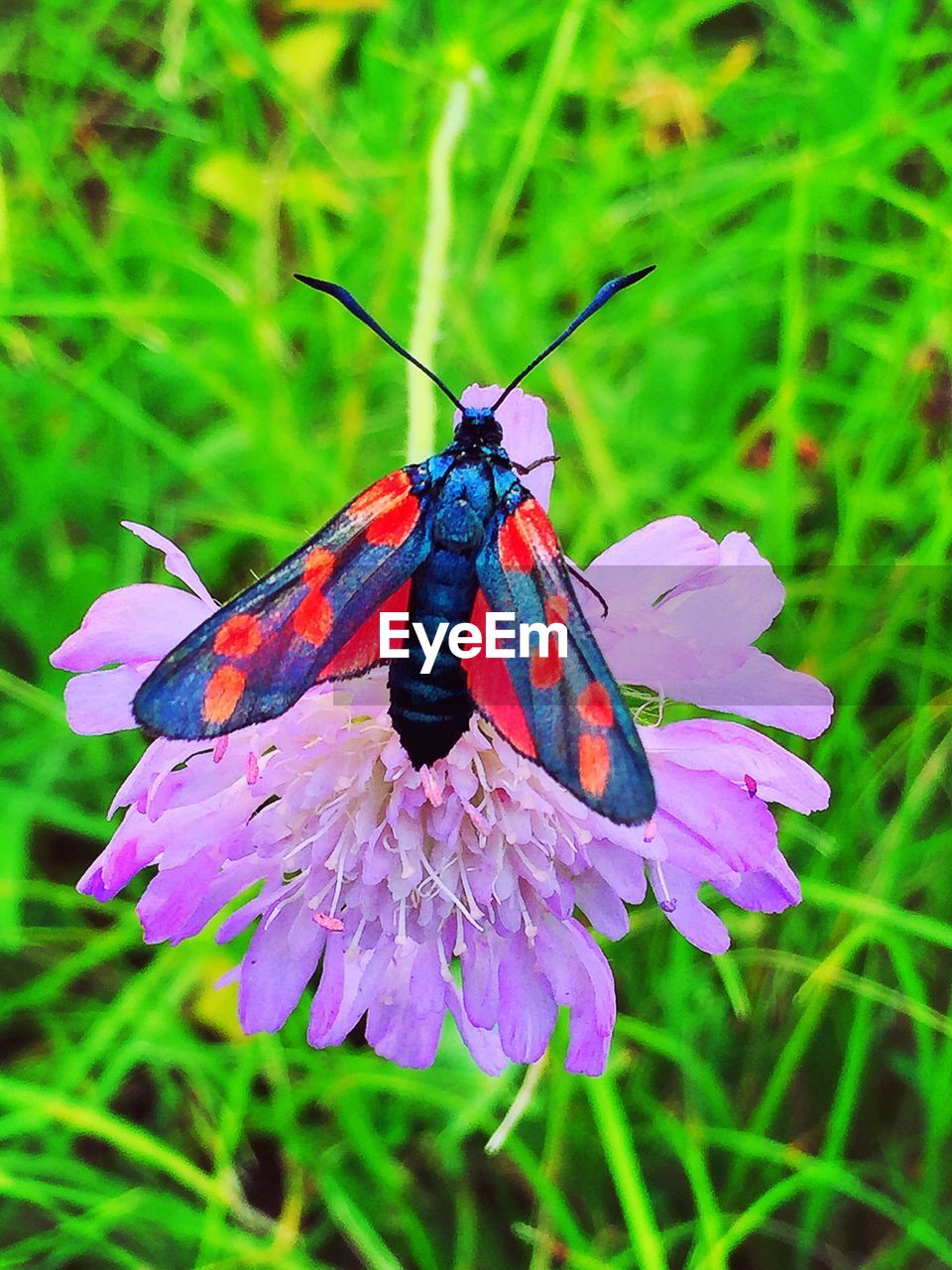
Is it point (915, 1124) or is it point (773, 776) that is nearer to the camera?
point (773, 776)

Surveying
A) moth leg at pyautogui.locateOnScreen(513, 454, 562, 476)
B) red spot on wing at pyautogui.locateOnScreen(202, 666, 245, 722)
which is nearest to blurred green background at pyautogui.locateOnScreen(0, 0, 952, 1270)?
moth leg at pyautogui.locateOnScreen(513, 454, 562, 476)

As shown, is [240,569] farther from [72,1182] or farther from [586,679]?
[586,679]

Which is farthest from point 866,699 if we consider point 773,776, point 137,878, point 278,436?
point 137,878

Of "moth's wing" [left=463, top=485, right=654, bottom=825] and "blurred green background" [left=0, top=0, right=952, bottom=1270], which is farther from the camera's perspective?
"blurred green background" [left=0, top=0, right=952, bottom=1270]

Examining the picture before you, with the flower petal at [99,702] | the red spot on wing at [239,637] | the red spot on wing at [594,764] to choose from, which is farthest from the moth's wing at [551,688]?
the flower petal at [99,702]

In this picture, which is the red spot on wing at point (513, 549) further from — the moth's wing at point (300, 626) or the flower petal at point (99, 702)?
the flower petal at point (99, 702)

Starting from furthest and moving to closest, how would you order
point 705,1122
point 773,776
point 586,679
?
point 705,1122 < point 773,776 < point 586,679

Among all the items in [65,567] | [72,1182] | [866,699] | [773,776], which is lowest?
[72,1182]

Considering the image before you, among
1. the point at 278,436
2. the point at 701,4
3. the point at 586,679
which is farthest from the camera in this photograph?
the point at 701,4

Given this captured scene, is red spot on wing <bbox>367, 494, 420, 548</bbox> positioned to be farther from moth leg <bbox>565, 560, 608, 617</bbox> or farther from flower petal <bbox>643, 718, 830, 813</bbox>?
flower petal <bbox>643, 718, 830, 813</bbox>
